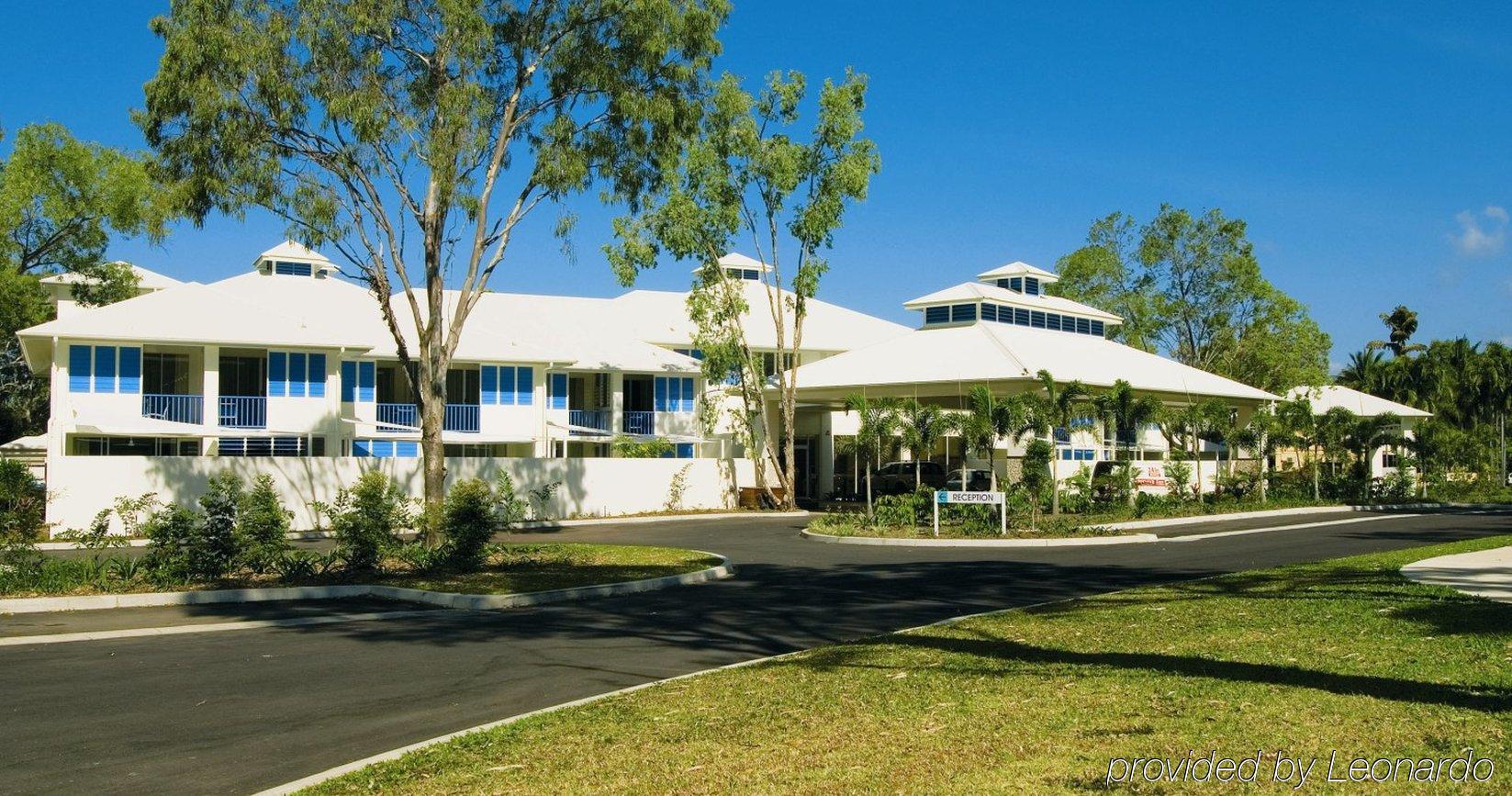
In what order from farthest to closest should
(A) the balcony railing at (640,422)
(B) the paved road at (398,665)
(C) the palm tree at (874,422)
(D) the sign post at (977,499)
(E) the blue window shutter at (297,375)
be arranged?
(A) the balcony railing at (640,422), (E) the blue window shutter at (297,375), (C) the palm tree at (874,422), (D) the sign post at (977,499), (B) the paved road at (398,665)

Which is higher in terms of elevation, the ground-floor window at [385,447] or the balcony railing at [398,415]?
→ the balcony railing at [398,415]

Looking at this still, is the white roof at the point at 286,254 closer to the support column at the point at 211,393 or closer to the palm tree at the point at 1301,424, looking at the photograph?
the support column at the point at 211,393

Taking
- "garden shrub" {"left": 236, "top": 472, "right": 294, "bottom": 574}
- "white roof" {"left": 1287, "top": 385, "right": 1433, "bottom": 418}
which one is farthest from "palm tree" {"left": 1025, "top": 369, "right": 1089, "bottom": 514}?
"white roof" {"left": 1287, "top": 385, "right": 1433, "bottom": 418}

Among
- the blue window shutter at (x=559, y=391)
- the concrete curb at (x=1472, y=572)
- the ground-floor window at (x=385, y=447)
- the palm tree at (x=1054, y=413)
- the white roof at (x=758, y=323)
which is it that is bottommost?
the concrete curb at (x=1472, y=572)

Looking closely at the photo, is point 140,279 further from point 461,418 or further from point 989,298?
point 989,298

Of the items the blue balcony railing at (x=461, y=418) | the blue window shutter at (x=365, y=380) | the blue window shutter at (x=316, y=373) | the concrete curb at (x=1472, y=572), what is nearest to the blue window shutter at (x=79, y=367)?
the blue window shutter at (x=316, y=373)

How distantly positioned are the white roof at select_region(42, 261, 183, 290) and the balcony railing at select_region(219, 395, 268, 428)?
20.0 metres

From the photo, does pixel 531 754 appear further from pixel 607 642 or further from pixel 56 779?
pixel 607 642

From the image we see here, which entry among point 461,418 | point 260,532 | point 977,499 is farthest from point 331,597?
point 461,418

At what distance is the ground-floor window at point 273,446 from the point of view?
126 ft

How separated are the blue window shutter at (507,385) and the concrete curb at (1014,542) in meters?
18.1

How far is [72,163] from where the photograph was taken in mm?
51781

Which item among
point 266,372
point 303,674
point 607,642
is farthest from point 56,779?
point 266,372

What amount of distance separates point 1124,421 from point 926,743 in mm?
31990
